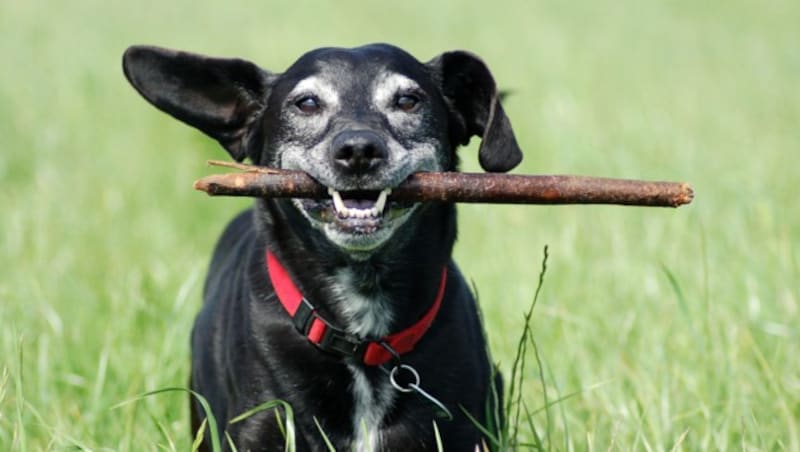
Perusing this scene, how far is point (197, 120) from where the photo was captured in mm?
4508

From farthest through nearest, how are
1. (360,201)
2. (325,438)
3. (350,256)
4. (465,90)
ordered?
(465,90) < (350,256) < (360,201) < (325,438)

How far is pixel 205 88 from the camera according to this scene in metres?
4.50

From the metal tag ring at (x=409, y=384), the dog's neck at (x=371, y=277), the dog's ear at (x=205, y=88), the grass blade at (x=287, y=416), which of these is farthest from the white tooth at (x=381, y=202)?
the dog's ear at (x=205, y=88)

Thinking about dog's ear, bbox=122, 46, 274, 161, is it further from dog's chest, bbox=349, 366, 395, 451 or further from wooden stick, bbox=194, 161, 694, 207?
dog's chest, bbox=349, 366, 395, 451

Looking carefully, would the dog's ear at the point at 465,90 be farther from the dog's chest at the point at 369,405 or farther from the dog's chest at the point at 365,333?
the dog's chest at the point at 369,405

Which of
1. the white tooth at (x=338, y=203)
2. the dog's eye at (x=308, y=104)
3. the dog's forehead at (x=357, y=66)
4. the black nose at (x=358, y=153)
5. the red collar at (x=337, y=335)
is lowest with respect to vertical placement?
the red collar at (x=337, y=335)

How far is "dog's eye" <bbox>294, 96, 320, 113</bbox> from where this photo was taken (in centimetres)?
415

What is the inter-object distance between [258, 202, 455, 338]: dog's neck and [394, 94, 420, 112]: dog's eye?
36 centimetres

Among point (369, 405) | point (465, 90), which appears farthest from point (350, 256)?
point (465, 90)

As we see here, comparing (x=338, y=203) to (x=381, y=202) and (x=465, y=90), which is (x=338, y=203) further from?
(x=465, y=90)

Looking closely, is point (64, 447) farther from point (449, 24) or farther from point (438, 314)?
point (449, 24)

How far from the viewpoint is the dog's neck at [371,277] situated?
407cm

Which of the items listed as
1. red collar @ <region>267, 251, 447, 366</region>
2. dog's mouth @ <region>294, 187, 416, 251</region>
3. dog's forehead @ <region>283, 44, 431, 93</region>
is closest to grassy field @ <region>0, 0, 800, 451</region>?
red collar @ <region>267, 251, 447, 366</region>

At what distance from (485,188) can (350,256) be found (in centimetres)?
68
